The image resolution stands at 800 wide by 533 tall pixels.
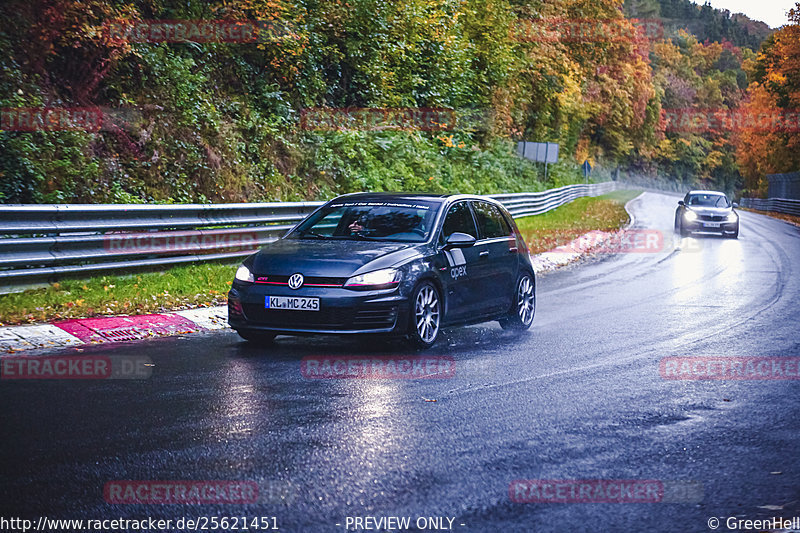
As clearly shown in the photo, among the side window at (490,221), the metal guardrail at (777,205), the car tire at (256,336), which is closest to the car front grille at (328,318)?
the car tire at (256,336)

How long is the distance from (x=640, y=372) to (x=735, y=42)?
577 ft

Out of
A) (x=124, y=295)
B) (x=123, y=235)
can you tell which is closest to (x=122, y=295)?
(x=124, y=295)

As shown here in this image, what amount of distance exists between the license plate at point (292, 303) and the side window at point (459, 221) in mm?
1823

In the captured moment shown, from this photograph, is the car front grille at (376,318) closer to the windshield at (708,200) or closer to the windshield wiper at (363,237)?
the windshield wiper at (363,237)

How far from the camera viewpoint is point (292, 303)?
8.78 m

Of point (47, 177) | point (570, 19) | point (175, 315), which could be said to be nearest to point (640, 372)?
point (175, 315)

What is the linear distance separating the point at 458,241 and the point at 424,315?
98cm

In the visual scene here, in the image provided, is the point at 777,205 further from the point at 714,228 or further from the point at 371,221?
the point at 371,221

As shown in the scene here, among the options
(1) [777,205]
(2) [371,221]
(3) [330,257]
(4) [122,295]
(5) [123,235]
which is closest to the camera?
(3) [330,257]

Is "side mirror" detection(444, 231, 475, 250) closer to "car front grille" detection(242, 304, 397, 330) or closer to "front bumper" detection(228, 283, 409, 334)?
"front bumper" detection(228, 283, 409, 334)

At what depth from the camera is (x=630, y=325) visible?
11.4 m

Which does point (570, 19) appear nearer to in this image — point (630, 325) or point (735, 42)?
point (630, 325)

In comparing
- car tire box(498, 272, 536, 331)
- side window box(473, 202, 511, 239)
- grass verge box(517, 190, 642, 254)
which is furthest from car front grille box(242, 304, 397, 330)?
grass verge box(517, 190, 642, 254)

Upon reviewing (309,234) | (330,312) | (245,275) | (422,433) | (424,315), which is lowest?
(422,433)
